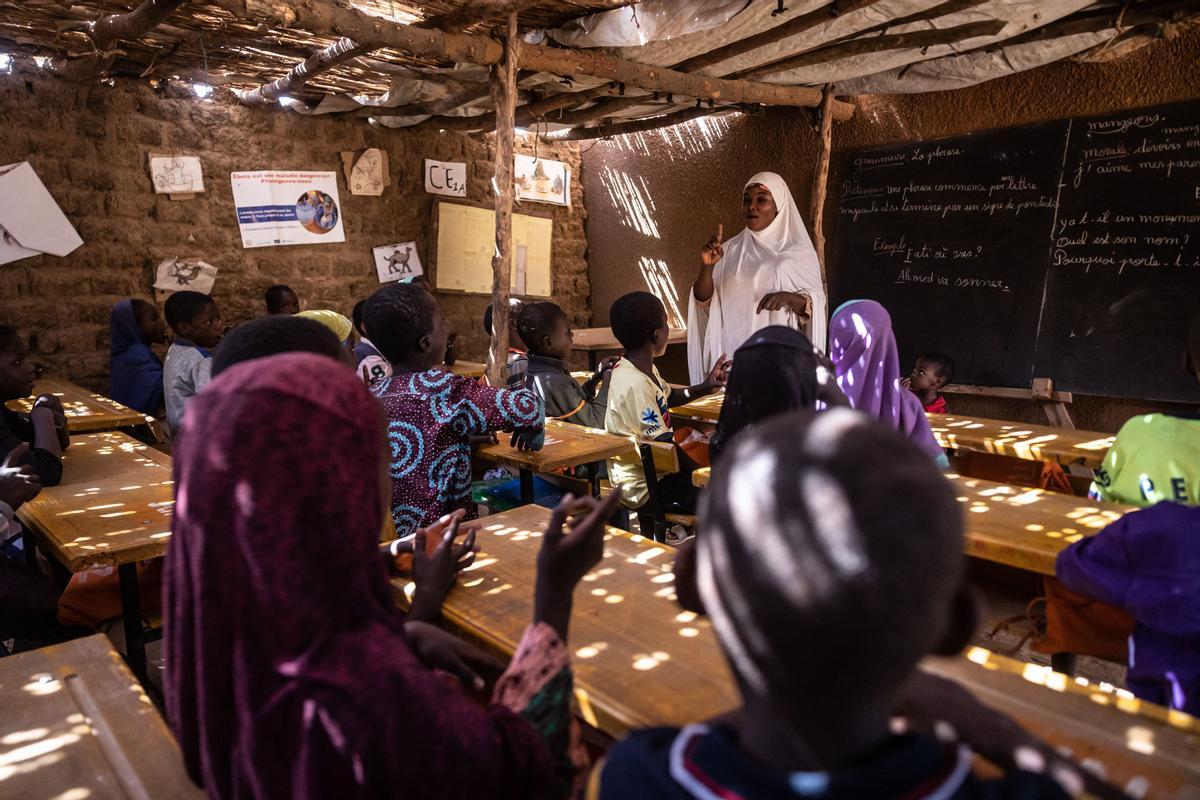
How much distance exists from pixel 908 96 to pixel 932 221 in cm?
98

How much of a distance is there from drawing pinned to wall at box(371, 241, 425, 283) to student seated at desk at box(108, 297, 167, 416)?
2230mm

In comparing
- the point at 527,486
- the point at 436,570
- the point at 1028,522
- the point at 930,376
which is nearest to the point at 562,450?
the point at 527,486

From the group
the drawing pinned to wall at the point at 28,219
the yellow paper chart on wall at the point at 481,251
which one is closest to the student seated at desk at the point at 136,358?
the drawing pinned to wall at the point at 28,219

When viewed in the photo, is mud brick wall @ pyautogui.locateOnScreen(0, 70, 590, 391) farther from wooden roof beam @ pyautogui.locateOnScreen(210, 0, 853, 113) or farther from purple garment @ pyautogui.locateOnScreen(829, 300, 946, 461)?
purple garment @ pyautogui.locateOnScreen(829, 300, 946, 461)

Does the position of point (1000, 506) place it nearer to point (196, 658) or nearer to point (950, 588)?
point (950, 588)

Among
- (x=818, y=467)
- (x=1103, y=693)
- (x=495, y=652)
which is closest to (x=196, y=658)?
(x=495, y=652)

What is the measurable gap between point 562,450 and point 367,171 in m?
4.91

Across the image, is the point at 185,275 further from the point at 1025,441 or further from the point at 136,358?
the point at 1025,441

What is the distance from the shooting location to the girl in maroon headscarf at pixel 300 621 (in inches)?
33.4

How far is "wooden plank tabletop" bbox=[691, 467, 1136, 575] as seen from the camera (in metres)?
1.97

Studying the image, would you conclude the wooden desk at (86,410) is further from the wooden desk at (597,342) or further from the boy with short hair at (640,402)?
the wooden desk at (597,342)

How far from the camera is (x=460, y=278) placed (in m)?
7.78

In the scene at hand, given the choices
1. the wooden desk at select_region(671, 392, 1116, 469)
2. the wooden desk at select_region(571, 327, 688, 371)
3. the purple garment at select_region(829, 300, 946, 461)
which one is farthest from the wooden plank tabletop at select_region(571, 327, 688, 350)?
the purple garment at select_region(829, 300, 946, 461)

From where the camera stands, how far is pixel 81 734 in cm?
138
